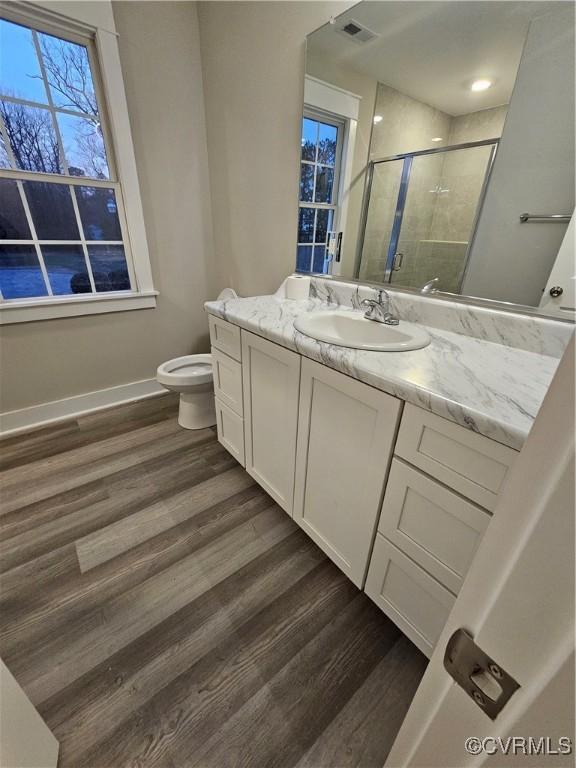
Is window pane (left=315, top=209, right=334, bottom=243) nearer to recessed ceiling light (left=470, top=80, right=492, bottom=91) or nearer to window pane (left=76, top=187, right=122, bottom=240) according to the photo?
recessed ceiling light (left=470, top=80, right=492, bottom=91)

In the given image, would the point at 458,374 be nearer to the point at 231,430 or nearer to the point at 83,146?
the point at 231,430

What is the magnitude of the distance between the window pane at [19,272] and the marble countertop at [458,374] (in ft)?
5.05

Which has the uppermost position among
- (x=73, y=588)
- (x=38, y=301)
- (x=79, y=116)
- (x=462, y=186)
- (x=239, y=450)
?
(x=79, y=116)

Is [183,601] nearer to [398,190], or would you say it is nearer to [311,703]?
[311,703]

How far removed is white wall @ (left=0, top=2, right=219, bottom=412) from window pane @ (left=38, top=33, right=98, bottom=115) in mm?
173

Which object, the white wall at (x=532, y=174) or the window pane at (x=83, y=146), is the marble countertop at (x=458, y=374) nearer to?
the white wall at (x=532, y=174)

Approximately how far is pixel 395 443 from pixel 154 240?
7.04 ft

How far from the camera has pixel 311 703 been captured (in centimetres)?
92

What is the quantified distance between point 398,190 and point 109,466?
1.97m

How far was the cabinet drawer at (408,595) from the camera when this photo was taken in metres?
0.86

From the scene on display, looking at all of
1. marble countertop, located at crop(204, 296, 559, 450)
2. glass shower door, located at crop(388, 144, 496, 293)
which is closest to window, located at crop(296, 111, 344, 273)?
glass shower door, located at crop(388, 144, 496, 293)

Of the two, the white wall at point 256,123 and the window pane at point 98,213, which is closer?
the white wall at point 256,123

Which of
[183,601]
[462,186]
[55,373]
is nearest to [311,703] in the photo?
[183,601]

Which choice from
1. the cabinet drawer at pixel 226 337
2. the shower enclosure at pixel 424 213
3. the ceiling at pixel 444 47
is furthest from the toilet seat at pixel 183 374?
the ceiling at pixel 444 47
